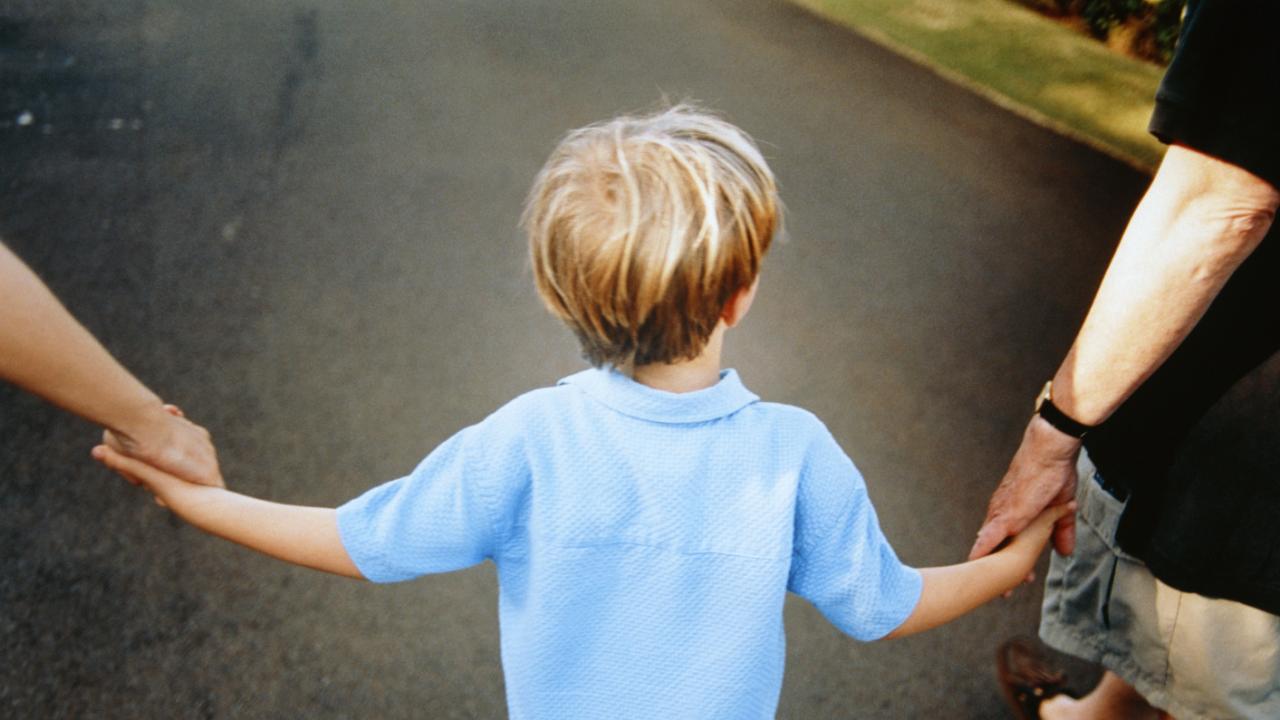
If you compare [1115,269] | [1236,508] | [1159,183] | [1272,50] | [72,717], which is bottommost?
[72,717]

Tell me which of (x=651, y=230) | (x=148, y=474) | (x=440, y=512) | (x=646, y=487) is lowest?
(x=148, y=474)

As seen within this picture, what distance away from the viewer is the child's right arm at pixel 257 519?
1.18 metres

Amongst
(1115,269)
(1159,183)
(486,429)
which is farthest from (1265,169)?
(486,429)

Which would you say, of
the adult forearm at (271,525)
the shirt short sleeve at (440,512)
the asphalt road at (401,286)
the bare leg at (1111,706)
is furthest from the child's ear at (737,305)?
the asphalt road at (401,286)

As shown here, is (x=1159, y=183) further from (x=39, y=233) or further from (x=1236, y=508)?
(x=39, y=233)

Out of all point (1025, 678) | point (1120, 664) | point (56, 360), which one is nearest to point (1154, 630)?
point (1120, 664)

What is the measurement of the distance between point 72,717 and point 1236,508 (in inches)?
97.6

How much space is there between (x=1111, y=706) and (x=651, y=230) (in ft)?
5.90

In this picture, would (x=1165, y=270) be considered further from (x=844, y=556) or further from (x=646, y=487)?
(x=646, y=487)

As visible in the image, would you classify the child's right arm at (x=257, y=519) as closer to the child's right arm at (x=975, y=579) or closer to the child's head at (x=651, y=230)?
the child's head at (x=651, y=230)

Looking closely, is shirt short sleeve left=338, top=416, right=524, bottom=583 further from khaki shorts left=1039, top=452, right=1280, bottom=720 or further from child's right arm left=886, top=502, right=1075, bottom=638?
khaki shorts left=1039, top=452, right=1280, bottom=720

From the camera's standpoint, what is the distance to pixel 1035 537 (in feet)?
4.86

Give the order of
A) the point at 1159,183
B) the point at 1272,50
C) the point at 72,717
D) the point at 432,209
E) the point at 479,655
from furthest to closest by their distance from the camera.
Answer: the point at 432,209 < the point at 479,655 < the point at 72,717 < the point at 1159,183 < the point at 1272,50

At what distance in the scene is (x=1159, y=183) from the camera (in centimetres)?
133
